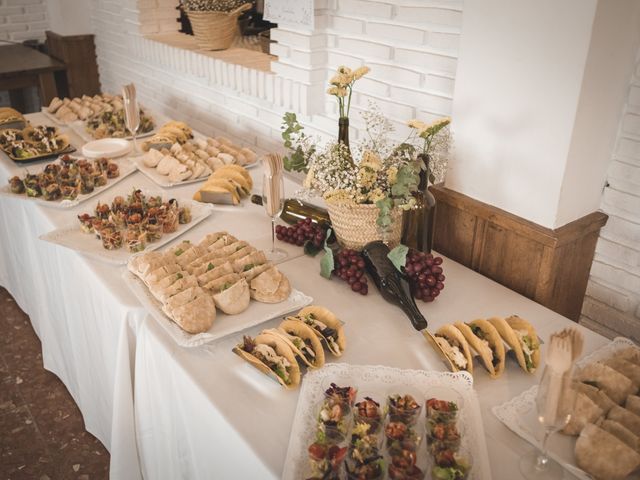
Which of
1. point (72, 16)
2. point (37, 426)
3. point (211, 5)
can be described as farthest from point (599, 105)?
point (72, 16)

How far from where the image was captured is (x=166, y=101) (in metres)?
3.36

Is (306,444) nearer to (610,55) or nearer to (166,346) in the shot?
(166,346)

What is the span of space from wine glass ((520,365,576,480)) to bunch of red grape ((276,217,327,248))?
83 centimetres

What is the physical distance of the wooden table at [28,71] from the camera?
12.2 feet

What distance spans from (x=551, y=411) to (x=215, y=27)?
252 cm

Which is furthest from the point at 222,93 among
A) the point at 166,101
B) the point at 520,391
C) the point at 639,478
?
the point at 639,478

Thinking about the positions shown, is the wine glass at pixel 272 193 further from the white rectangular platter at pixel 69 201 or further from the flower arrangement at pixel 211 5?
the flower arrangement at pixel 211 5

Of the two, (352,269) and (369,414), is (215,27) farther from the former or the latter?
(369,414)

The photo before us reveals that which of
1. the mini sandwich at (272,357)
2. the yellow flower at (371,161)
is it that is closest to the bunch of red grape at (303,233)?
the yellow flower at (371,161)

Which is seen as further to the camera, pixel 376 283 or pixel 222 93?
pixel 222 93

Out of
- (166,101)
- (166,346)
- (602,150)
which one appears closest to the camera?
(166,346)

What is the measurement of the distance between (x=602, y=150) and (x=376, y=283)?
0.63 metres

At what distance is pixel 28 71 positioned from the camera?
3.79 m

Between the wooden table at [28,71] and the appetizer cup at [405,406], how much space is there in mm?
3629
